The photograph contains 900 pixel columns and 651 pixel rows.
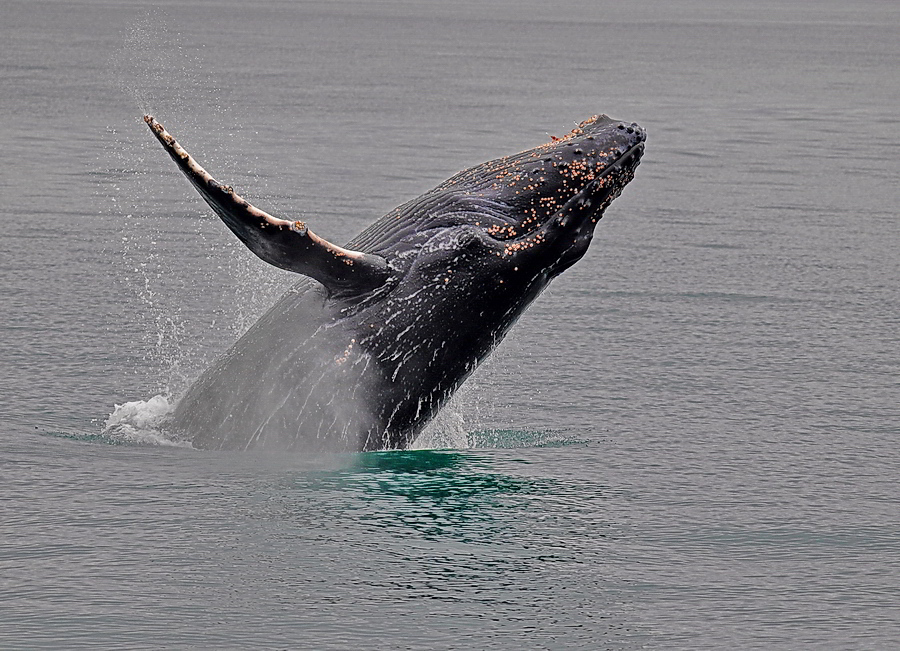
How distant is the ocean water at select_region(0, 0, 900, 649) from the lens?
26.6ft

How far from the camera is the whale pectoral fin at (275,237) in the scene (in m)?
9.03

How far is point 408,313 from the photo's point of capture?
10242 millimetres

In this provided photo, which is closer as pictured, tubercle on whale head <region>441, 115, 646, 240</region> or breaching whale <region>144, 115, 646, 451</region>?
breaching whale <region>144, 115, 646, 451</region>

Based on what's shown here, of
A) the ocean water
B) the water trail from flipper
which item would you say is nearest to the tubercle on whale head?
the ocean water

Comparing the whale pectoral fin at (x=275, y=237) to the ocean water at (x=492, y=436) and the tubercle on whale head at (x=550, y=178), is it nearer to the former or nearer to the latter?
the tubercle on whale head at (x=550, y=178)

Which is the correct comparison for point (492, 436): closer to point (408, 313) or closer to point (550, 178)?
point (408, 313)

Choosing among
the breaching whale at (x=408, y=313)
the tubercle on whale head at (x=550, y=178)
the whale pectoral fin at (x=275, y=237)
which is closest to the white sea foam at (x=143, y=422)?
the breaching whale at (x=408, y=313)

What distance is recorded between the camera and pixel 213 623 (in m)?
7.77

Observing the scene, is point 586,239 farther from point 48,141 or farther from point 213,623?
point 48,141

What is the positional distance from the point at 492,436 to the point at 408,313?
1.92m

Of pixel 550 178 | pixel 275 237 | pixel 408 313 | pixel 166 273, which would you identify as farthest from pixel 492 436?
pixel 166 273

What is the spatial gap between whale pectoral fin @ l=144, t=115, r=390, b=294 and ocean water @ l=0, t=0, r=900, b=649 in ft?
4.00

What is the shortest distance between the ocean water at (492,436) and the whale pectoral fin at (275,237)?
1.22 metres

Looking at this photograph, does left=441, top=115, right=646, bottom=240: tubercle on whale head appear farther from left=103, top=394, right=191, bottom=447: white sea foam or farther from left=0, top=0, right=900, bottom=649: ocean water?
left=103, top=394, right=191, bottom=447: white sea foam
